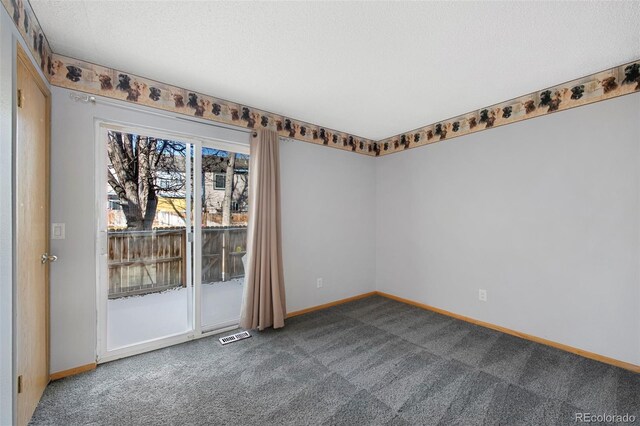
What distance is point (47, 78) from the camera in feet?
6.40

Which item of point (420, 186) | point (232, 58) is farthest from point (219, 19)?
point (420, 186)

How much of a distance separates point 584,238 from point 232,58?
338 cm

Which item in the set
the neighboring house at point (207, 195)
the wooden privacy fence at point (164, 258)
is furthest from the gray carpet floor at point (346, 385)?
the neighboring house at point (207, 195)

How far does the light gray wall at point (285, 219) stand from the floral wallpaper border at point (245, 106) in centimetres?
13

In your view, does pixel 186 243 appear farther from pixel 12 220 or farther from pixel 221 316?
pixel 12 220

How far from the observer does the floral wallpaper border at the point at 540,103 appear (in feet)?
7.16

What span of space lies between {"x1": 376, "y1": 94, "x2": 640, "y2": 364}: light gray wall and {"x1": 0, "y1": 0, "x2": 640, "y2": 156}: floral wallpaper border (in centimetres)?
11

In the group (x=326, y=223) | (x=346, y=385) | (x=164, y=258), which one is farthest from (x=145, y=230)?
(x=346, y=385)

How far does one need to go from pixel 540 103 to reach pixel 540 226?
47.6 inches

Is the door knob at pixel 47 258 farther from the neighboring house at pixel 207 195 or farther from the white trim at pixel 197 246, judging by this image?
the white trim at pixel 197 246

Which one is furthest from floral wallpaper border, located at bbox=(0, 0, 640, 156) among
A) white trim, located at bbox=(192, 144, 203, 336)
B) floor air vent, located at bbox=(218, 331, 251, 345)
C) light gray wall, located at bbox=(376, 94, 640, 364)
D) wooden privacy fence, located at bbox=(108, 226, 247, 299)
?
floor air vent, located at bbox=(218, 331, 251, 345)

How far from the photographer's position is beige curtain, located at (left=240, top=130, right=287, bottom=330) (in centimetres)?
283

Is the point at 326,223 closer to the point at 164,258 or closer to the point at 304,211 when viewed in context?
the point at 304,211

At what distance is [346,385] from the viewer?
6.44 feet
